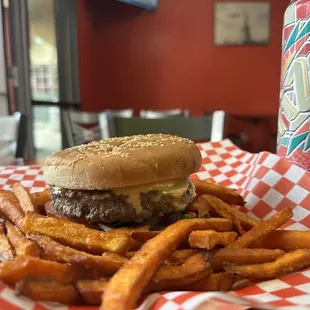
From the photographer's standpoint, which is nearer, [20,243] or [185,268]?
[185,268]

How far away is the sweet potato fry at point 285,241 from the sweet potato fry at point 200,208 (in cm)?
24

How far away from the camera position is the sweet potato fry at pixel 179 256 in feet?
4.10

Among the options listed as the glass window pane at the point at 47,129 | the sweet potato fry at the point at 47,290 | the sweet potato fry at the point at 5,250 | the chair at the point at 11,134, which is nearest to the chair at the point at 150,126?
the chair at the point at 11,134

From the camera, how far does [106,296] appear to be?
98 cm

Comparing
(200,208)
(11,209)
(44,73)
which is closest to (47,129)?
(44,73)

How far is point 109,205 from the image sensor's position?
147 centimetres

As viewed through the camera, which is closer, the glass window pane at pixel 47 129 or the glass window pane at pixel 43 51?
the glass window pane at pixel 43 51

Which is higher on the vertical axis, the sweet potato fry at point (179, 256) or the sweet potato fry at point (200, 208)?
the sweet potato fry at point (200, 208)

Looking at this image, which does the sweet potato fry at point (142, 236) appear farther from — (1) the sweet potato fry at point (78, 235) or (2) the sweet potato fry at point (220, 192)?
(2) the sweet potato fry at point (220, 192)

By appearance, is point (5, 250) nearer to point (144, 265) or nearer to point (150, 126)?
point (144, 265)

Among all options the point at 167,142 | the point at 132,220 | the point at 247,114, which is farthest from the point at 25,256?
the point at 247,114

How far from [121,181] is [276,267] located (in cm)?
55

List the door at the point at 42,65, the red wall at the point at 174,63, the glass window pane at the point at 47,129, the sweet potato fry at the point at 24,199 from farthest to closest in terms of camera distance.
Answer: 1. the red wall at the point at 174,63
2. the glass window pane at the point at 47,129
3. the door at the point at 42,65
4. the sweet potato fry at the point at 24,199

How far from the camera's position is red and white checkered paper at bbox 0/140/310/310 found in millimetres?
1001
